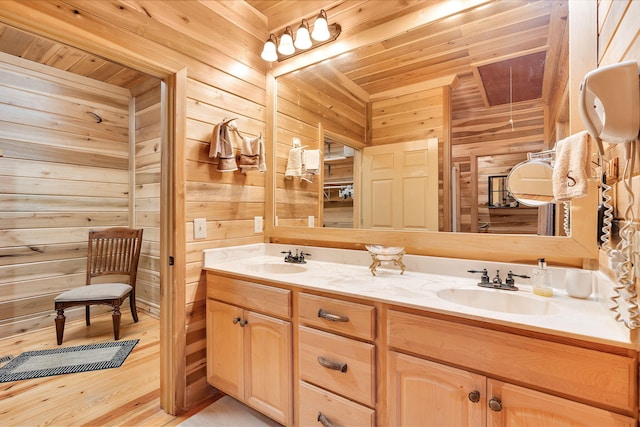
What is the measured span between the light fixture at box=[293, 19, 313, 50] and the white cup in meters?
1.88

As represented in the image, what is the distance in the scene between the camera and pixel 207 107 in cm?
183

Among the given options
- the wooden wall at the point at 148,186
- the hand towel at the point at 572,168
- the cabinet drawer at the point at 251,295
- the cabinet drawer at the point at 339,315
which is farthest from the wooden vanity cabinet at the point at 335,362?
the wooden wall at the point at 148,186

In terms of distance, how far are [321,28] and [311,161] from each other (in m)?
0.84

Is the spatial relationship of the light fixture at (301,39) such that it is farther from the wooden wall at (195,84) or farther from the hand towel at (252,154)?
the hand towel at (252,154)

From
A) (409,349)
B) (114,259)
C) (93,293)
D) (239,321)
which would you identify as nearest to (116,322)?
(93,293)

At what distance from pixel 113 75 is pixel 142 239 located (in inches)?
69.1

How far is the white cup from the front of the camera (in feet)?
3.73

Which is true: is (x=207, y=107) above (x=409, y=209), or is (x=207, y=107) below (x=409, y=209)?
above

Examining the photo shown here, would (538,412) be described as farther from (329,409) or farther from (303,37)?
(303,37)

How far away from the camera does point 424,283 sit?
1.37 meters

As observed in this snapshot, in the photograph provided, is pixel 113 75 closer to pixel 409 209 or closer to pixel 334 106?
pixel 334 106

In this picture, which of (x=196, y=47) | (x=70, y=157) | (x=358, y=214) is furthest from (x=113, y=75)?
(x=358, y=214)

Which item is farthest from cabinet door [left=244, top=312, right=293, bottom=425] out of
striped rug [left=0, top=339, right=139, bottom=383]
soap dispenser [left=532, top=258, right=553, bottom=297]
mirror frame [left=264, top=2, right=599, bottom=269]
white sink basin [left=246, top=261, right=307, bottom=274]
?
striped rug [left=0, top=339, right=139, bottom=383]

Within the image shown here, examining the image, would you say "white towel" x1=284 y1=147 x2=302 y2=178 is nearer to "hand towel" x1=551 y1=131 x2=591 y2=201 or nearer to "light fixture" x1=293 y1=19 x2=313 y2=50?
"light fixture" x1=293 y1=19 x2=313 y2=50
